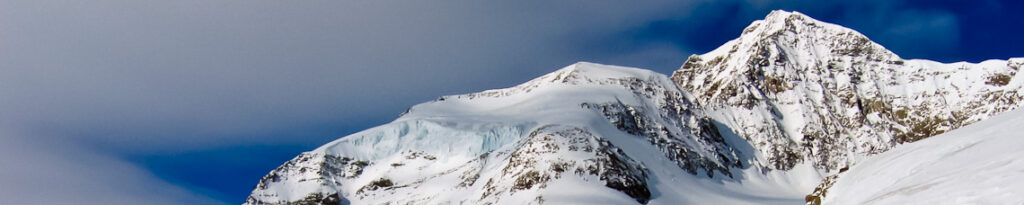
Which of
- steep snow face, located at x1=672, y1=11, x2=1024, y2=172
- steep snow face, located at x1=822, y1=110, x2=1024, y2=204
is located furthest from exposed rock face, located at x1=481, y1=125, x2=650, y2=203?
steep snow face, located at x1=822, y1=110, x2=1024, y2=204

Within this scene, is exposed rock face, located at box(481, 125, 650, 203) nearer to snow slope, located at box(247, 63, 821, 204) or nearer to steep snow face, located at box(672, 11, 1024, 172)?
snow slope, located at box(247, 63, 821, 204)

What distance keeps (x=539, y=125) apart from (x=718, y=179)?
37298mm

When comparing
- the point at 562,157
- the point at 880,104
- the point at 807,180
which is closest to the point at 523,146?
the point at 562,157

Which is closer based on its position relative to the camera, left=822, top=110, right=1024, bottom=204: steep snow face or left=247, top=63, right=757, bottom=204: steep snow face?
left=822, top=110, right=1024, bottom=204: steep snow face

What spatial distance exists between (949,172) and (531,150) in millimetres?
98345

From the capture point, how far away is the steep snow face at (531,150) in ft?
353

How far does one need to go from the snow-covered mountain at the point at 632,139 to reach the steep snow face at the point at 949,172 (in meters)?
75.5

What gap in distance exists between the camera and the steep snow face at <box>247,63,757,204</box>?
353 ft

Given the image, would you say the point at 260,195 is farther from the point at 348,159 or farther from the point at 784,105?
the point at 784,105

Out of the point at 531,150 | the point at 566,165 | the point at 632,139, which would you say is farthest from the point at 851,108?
the point at 566,165

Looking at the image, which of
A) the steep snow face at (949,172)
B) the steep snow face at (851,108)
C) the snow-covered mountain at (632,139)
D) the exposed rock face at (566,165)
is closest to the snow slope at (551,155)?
the exposed rock face at (566,165)

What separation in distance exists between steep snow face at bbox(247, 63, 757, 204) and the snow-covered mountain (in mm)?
328

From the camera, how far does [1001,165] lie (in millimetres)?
15195

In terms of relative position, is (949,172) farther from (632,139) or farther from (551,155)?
(632,139)
